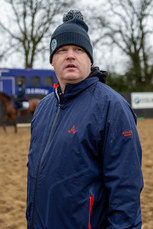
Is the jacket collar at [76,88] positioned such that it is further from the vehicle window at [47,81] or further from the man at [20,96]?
the vehicle window at [47,81]

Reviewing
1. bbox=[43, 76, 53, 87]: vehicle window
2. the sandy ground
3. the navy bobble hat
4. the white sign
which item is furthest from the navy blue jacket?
the white sign

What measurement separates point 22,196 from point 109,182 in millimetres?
2942

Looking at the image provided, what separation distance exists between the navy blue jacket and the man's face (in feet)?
0.17

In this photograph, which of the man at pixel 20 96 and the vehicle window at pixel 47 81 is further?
the vehicle window at pixel 47 81

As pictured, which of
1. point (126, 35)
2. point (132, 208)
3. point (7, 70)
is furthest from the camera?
point (126, 35)

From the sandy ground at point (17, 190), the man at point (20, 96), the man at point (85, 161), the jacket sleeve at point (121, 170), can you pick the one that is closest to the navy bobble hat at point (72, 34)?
the man at point (85, 161)

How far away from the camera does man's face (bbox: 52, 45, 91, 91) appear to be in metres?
1.46

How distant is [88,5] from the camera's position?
69.5 ft

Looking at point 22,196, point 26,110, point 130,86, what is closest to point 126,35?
point 130,86

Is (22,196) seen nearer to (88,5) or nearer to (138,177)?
(138,177)

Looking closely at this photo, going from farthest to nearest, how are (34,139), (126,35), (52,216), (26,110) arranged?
(126,35) → (26,110) → (34,139) → (52,216)

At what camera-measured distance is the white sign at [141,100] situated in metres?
18.2

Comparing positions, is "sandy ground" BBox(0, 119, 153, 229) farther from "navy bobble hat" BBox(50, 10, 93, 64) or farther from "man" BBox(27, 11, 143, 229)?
"navy bobble hat" BBox(50, 10, 93, 64)

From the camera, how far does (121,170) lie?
4.09ft
